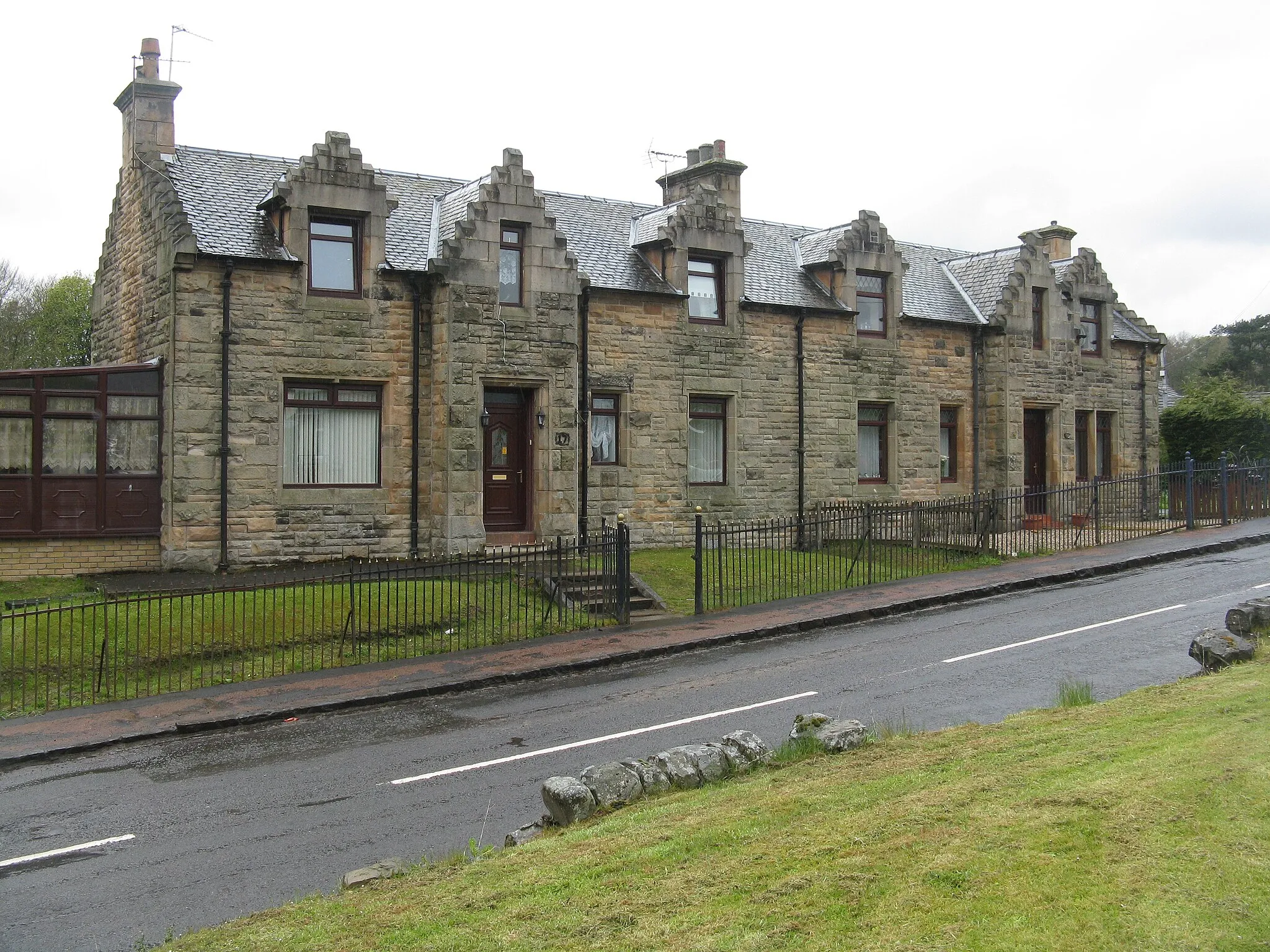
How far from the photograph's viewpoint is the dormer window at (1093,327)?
31125mm

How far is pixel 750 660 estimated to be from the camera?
1439cm

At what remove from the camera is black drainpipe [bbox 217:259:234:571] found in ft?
62.2

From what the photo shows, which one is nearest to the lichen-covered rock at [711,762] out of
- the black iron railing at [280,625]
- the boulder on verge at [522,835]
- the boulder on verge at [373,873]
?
the boulder on verge at [522,835]

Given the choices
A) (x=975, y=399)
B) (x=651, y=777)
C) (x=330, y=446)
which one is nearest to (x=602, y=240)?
(x=330, y=446)

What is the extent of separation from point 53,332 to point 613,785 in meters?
42.0

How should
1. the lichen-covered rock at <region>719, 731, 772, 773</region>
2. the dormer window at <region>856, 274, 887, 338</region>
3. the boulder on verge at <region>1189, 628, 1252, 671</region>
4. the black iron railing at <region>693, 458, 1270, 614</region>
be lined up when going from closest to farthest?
the lichen-covered rock at <region>719, 731, 772, 773</region> → the boulder on verge at <region>1189, 628, 1252, 671</region> → the black iron railing at <region>693, 458, 1270, 614</region> → the dormer window at <region>856, 274, 887, 338</region>

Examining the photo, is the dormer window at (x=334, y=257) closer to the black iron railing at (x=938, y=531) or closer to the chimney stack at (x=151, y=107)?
the chimney stack at (x=151, y=107)

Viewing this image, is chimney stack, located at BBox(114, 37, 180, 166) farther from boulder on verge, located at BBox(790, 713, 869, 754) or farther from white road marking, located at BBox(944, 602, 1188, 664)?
boulder on verge, located at BBox(790, 713, 869, 754)

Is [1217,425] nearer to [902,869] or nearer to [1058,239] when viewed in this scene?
[1058,239]

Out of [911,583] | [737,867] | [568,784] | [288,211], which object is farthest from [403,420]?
[737,867]

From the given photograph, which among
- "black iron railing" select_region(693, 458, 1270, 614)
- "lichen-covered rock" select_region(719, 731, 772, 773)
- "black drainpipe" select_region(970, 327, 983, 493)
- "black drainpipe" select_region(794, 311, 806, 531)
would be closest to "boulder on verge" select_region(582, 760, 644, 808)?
"lichen-covered rock" select_region(719, 731, 772, 773)

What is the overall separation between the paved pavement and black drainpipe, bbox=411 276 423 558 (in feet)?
17.4

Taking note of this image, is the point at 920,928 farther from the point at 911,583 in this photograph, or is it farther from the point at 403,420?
the point at 403,420

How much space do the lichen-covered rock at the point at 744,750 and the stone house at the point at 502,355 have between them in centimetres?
1231
